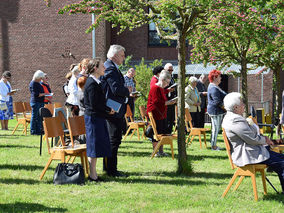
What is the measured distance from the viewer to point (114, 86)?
732 centimetres

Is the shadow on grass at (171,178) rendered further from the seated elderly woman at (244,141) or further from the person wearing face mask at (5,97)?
the person wearing face mask at (5,97)

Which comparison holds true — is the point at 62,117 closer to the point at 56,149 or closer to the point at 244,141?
the point at 56,149

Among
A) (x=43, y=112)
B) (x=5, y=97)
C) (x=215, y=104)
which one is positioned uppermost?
(x=5, y=97)

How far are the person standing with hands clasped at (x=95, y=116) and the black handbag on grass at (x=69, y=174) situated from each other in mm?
274

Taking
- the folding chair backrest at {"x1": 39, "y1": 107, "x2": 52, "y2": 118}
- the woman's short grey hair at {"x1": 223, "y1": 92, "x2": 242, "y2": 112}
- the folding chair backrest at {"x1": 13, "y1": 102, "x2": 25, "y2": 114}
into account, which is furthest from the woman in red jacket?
the folding chair backrest at {"x1": 13, "y1": 102, "x2": 25, "y2": 114}

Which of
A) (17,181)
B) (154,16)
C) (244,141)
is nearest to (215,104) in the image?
(154,16)

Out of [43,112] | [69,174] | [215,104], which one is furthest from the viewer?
[215,104]

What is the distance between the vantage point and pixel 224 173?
7855 mm

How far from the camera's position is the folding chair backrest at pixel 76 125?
711cm

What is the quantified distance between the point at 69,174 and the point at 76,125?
88 centimetres

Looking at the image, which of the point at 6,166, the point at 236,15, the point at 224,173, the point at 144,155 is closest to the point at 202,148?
the point at 144,155

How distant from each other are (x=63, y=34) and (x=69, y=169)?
64.6 feet

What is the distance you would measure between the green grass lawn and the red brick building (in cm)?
1688

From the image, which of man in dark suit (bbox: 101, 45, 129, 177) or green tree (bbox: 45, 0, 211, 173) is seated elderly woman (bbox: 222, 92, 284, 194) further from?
man in dark suit (bbox: 101, 45, 129, 177)
